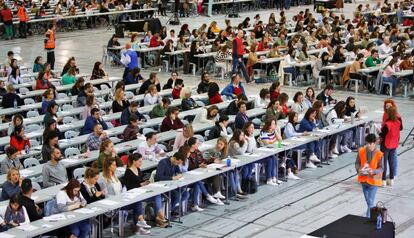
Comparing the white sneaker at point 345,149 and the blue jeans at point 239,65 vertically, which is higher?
the blue jeans at point 239,65

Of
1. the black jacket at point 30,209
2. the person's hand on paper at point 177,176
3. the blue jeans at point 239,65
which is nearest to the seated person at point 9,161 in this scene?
the black jacket at point 30,209

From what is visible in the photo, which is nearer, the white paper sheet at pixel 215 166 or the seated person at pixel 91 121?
the white paper sheet at pixel 215 166

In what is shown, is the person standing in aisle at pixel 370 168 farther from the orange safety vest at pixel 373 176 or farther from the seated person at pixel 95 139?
the seated person at pixel 95 139

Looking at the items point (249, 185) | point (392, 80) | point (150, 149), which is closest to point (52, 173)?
point (150, 149)

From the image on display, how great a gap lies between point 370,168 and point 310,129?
498cm

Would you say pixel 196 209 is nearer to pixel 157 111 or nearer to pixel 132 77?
pixel 157 111

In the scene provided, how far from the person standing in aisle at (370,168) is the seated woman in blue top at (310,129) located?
438 cm

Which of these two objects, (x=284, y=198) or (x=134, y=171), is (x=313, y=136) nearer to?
(x=284, y=198)

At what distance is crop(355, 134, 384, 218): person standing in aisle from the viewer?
45.8ft

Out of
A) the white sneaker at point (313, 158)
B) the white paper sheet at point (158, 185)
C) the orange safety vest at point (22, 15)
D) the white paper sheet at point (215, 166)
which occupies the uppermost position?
the orange safety vest at point (22, 15)

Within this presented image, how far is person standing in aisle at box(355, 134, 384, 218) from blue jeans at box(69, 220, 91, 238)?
4.33m

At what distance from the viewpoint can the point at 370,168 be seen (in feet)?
45.7

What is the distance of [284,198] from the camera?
1645 centimetres

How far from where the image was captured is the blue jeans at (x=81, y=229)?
42.8 ft
